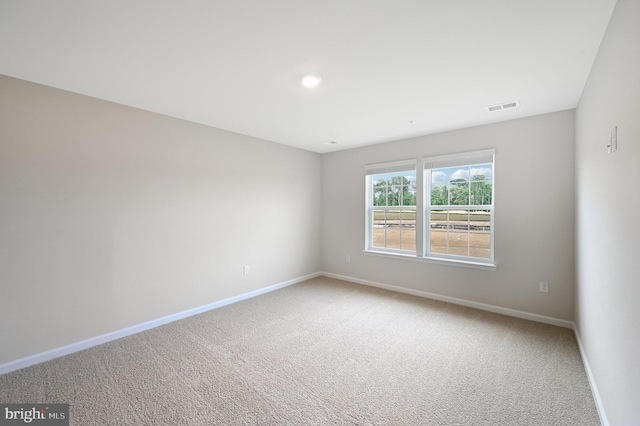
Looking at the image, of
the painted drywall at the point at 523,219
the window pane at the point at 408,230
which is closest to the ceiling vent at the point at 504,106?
the painted drywall at the point at 523,219

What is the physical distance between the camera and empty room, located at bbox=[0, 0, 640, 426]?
5.46ft

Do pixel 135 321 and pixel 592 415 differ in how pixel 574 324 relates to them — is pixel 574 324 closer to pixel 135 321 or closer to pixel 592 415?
pixel 592 415

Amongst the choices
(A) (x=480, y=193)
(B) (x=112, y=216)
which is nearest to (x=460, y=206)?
(A) (x=480, y=193)

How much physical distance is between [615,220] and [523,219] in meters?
1.97

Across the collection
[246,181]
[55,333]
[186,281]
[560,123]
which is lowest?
[55,333]

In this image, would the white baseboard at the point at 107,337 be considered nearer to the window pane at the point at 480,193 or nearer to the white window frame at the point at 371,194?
the white window frame at the point at 371,194

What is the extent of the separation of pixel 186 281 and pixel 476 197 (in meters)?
4.05

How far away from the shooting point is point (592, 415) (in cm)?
181

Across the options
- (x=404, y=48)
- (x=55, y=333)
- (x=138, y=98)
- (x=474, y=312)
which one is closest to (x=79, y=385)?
(x=55, y=333)

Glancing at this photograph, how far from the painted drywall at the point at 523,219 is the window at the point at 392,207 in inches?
11.9

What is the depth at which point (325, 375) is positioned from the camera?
7.41 ft

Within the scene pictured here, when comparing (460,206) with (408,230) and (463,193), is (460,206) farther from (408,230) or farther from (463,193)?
(408,230)

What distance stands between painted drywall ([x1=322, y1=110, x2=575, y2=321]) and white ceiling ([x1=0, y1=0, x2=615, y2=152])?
1.35 feet

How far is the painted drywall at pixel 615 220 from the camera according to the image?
4.15 feet
